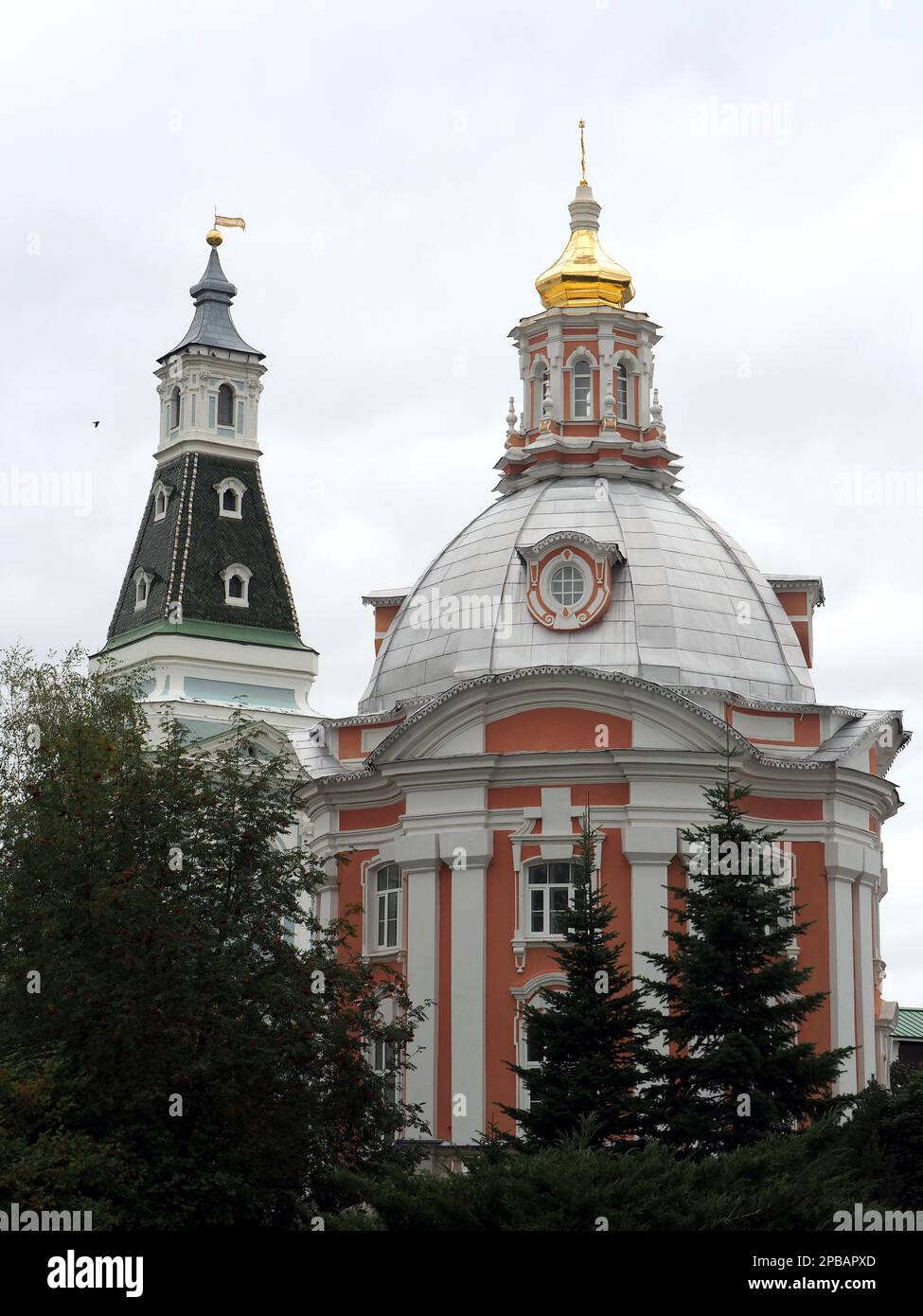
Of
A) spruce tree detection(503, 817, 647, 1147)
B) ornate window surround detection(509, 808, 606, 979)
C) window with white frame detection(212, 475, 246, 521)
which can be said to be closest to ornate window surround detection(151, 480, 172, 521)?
window with white frame detection(212, 475, 246, 521)

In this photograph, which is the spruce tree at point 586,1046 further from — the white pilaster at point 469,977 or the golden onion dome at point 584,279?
the golden onion dome at point 584,279

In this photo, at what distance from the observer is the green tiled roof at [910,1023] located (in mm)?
70688

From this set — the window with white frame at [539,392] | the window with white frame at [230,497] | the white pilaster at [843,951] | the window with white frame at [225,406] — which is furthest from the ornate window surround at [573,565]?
the window with white frame at [225,406]

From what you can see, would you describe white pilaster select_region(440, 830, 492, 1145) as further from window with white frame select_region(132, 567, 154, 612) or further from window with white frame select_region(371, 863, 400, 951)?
window with white frame select_region(132, 567, 154, 612)

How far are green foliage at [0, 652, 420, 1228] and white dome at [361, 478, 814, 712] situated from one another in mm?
10726

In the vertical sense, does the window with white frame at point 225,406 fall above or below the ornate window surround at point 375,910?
above

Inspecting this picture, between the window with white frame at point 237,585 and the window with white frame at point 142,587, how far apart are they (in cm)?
252

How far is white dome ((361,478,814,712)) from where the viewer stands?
4650 cm

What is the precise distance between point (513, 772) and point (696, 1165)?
16692mm

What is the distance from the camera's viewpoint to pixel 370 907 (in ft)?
155

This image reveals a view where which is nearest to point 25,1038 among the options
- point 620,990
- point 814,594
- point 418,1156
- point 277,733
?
point 418,1156

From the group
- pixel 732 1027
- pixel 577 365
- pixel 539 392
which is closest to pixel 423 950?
pixel 732 1027

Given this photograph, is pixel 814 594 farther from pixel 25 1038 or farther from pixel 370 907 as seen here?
pixel 25 1038

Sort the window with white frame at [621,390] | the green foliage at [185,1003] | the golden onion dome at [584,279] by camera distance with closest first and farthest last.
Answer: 1. the green foliage at [185,1003]
2. the window with white frame at [621,390]
3. the golden onion dome at [584,279]
